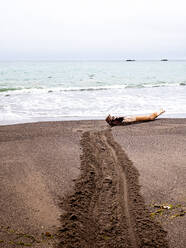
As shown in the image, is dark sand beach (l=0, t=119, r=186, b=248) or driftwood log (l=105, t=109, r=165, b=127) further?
driftwood log (l=105, t=109, r=165, b=127)

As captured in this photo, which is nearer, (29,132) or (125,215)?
(125,215)

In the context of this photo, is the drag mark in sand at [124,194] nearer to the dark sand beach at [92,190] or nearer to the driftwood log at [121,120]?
the dark sand beach at [92,190]

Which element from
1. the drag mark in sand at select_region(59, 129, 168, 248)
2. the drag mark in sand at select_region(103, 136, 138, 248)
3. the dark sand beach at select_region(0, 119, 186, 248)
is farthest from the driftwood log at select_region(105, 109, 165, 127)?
the drag mark in sand at select_region(59, 129, 168, 248)

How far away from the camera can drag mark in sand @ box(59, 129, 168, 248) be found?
2.38 meters

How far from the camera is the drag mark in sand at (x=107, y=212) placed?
2.38 meters

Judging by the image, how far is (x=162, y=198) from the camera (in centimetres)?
314

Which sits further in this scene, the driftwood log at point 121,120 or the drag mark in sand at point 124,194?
the driftwood log at point 121,120

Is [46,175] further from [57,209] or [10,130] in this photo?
[10,130]

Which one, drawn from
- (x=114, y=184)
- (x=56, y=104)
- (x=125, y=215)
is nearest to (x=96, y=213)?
(x=125, y=215)

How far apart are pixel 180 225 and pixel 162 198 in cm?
55

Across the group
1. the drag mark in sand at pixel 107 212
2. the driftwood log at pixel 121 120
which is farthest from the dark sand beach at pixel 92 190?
the driftwood log at pixel 121 120

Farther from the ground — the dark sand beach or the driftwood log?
the driftwood log

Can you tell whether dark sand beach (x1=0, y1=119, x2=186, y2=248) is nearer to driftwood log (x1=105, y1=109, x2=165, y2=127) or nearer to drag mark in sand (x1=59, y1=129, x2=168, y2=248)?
drag mark in sand (x1=59, y1=129, x2=168, y2=248)

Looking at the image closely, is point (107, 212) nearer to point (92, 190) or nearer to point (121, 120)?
point (92, 190)
